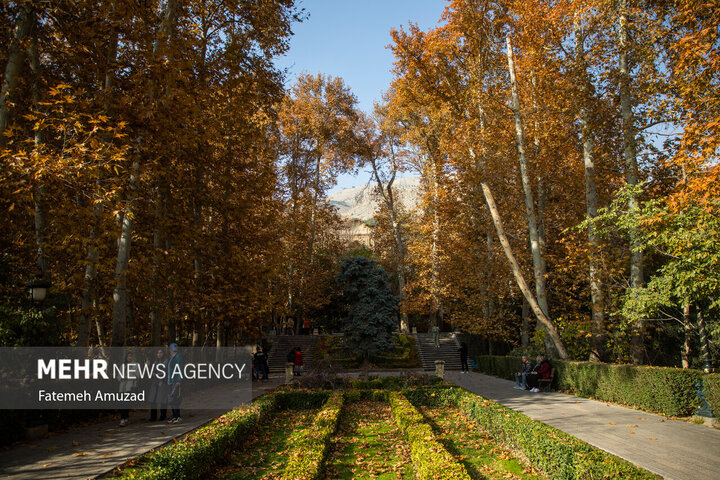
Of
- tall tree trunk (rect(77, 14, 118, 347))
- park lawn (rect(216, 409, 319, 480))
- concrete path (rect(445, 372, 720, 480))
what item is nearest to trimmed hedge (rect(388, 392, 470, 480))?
park lawn (rect(216, 409, 319, 480))

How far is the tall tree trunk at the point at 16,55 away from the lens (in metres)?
6.81

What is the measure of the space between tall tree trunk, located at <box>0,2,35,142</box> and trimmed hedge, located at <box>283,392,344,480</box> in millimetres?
6441

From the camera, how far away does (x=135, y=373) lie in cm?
1075

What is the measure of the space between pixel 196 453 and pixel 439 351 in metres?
23.2

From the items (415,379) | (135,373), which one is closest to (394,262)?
(415,379)

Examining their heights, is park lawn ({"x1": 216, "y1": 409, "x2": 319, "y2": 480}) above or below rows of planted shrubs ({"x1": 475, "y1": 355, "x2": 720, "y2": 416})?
below

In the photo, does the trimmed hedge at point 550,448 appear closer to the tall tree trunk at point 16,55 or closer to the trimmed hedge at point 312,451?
the trimmed hedge at point 312,451

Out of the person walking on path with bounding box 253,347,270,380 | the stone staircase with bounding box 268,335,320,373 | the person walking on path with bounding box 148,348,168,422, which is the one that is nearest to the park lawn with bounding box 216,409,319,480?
the person walking on path with bounding box 148,348,168,422

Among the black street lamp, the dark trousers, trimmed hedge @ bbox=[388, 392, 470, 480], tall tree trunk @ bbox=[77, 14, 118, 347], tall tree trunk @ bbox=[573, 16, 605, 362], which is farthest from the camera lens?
tall tree trunk @ bbox=[573, 16, 605, 362]

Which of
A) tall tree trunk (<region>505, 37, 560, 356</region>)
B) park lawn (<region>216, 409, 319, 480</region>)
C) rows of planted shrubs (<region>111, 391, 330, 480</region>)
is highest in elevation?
tall tree trunk (<region>505, 37, 560, 356</region>)

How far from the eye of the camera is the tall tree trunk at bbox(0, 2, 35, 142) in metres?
6.81

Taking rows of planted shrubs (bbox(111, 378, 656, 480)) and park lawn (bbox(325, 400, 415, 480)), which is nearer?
rows of planted shrubs (bbox(111, 378, 656, 480))

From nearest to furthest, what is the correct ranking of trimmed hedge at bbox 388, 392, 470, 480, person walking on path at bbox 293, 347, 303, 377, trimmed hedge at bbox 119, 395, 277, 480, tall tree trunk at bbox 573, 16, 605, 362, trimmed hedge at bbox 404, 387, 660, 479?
trimmed hedge at bbox 404, 387, 660, 479
trimmed hedge at bbox 119, 395, 277, 480
trimmed hedge at bbox 388, 392, 470, 480
tall tree trunk at bbox 573, 16, 605, 362
person walking on path at bbox 293, 347, 303, 377

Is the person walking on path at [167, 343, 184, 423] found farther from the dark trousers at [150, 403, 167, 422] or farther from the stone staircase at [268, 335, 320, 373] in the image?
the stone staircase at [268, 335, 320, 373]
